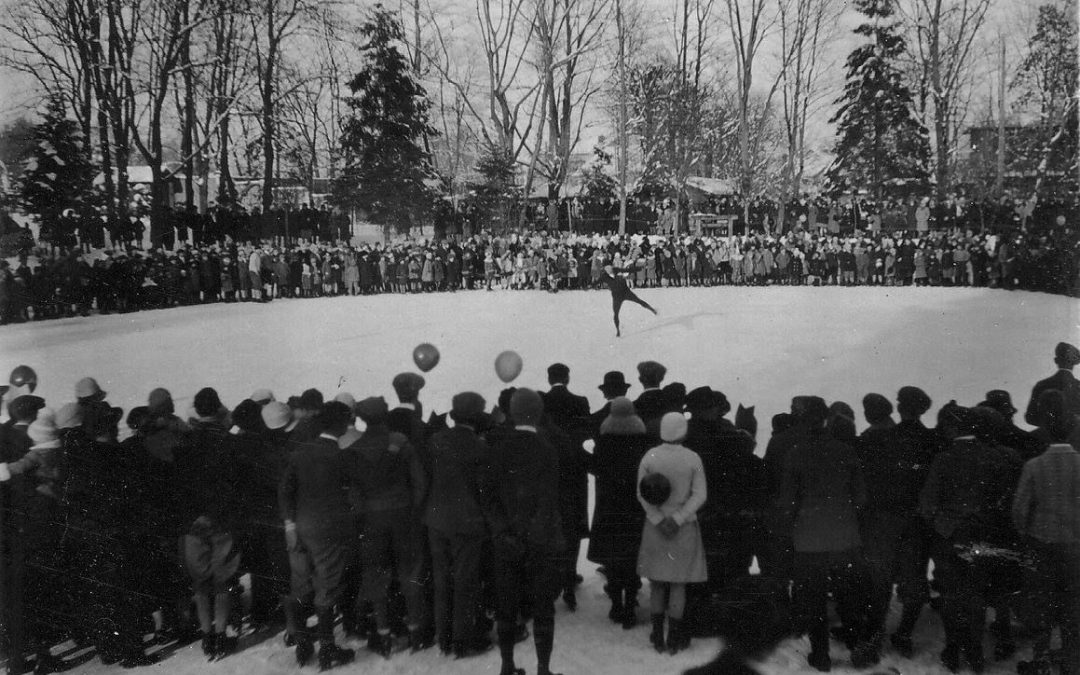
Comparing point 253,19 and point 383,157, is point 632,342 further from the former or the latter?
point 383,157

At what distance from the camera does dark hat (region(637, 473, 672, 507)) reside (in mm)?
3945

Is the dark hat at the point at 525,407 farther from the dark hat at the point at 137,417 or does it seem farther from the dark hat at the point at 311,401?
the dark hat at the point at 137,417

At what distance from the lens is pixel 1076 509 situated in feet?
12.4

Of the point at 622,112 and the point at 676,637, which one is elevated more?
the point at 622,112

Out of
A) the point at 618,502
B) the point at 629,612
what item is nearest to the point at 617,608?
the point at 629,612

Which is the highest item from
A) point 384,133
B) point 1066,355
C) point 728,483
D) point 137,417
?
point 384,133

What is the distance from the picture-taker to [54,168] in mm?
16781

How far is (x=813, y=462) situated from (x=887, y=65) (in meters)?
29.5

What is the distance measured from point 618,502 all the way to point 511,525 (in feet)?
2.40

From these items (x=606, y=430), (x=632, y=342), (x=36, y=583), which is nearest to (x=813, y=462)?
(x=606, y=430)

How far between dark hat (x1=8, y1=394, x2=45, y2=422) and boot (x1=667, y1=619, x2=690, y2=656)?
3.87 m

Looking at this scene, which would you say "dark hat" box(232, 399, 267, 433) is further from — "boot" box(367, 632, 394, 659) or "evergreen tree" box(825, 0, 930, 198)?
"evergreen tree" box(825, 0, 930, 198)

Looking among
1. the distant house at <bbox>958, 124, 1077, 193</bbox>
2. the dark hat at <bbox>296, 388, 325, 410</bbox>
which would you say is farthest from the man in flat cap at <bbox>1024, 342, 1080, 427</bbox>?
the distant house at <bbox>958, 124, 1077, 193</bbox>

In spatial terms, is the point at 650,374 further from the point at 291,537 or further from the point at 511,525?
the point at 291,537
